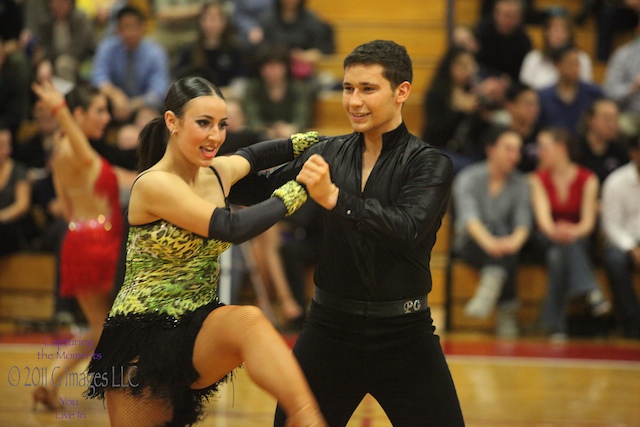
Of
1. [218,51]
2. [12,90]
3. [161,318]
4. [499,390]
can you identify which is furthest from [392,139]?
[12,90]

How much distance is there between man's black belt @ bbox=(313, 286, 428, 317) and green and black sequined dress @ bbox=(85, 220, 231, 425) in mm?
441

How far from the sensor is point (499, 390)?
18.7ft

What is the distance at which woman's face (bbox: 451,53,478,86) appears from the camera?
26.4 ft

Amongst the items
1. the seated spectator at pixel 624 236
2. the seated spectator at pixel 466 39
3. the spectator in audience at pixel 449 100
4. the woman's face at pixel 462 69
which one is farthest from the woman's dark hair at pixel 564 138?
the seated spectator at pixel 466 39

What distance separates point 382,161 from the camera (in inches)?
128

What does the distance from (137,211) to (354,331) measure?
0.87 metres

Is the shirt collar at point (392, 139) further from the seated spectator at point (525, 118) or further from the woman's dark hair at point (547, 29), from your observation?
the woman's dark hair at point (547, 29)

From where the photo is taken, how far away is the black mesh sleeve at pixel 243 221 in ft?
9.87

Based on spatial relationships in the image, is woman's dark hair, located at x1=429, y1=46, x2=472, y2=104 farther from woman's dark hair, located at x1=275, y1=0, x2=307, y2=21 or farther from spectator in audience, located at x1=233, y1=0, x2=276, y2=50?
spectator in audience, located at x1=233, y1=0, x2=276, y2=50

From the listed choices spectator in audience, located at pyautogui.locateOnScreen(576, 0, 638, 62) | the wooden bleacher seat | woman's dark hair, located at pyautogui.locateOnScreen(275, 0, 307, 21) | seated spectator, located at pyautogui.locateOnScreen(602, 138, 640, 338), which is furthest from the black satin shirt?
spectator in audience, located at pyautogui.locateOnScreen(576, 0, 638, 62)

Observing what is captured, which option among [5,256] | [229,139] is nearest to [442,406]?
[229,139]

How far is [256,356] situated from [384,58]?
1125mm

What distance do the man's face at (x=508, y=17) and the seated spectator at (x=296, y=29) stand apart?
1.77m

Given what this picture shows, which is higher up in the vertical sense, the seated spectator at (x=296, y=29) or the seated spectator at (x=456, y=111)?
the seated spectator at (x=296, y=29)
